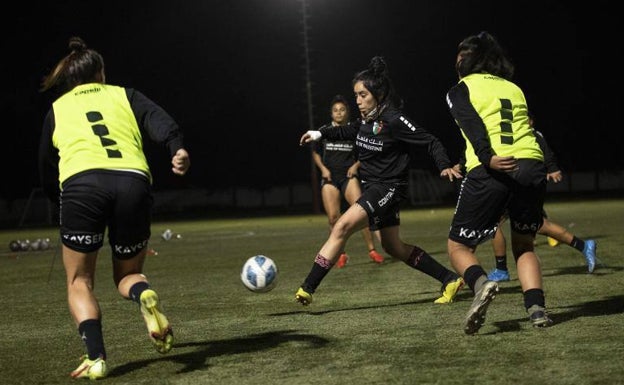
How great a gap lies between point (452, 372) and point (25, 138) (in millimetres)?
45990

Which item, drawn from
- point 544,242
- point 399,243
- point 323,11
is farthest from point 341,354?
point 323,11

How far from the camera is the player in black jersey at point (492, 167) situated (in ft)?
20.8

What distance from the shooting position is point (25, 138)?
4825 cm

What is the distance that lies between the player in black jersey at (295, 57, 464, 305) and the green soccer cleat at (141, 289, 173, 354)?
2702 millimetres

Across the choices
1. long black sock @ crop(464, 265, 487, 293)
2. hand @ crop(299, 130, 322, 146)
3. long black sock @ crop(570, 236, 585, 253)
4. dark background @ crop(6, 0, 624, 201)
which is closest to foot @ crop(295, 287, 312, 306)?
hand @ crop(299, 130, 322, 146)

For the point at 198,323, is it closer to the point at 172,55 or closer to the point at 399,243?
the point at 399,243

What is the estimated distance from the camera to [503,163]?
6.08 metres

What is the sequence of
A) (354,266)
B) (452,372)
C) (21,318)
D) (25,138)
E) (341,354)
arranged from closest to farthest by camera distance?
(452,372) < (341,354) < (21,318) < (354,266) < (25,138)

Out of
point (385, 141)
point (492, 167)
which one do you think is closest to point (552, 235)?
point (385, 141)

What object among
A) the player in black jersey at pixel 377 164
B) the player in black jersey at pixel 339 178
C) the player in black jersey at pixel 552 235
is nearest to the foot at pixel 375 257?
the player in black jersey at pixel 339 178

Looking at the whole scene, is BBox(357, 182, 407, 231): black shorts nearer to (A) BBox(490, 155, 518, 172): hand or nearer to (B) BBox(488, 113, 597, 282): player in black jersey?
(B) BBox(488, 113, 597, 282): player in black jersey

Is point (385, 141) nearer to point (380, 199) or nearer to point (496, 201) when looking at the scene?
point (380, 199)

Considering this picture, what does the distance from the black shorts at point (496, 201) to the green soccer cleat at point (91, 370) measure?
2.64 meters

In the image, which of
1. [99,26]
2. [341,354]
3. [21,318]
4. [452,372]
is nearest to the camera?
[452,372]
